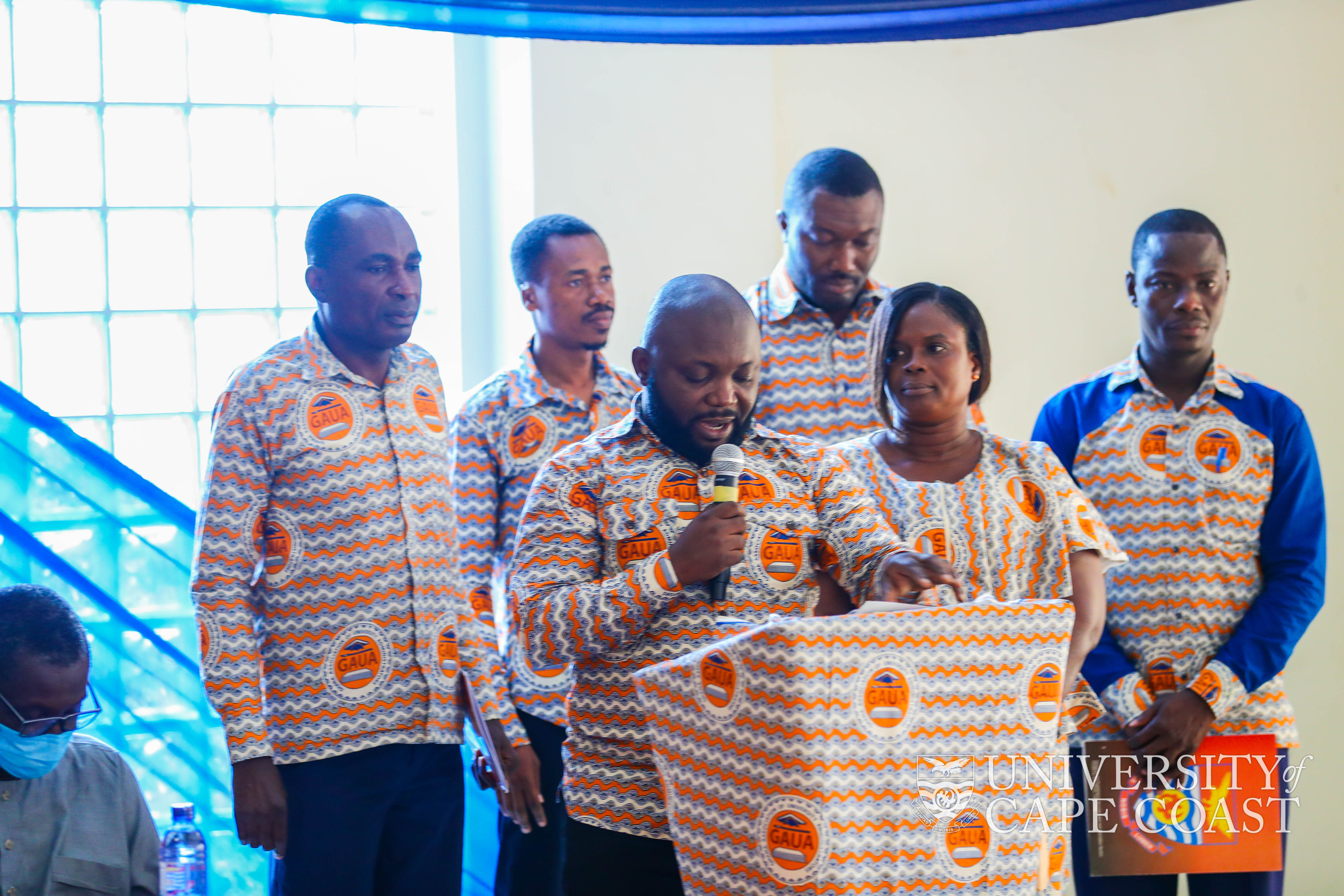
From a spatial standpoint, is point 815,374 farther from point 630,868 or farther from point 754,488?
point 630,868

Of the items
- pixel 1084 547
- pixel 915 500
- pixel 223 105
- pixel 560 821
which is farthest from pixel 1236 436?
pixel 223 105

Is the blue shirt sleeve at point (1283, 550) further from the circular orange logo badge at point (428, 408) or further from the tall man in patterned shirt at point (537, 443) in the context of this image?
the circular orange logo badge at point (428, 408)

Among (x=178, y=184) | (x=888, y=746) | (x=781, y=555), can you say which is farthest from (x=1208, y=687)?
(x=178, y=184)

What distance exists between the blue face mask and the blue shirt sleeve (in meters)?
2.28

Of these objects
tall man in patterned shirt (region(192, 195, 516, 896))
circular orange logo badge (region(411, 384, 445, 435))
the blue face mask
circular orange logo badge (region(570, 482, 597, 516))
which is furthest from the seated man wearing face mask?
circular orange logo badge (region(570, 482, 597, 516))

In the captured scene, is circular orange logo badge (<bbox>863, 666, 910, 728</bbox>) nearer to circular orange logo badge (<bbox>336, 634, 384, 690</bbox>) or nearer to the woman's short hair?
the woman's short hair

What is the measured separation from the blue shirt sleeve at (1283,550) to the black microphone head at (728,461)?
4.09 ft

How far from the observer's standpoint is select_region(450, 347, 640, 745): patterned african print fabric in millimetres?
2453

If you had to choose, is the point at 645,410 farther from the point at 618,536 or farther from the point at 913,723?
the point at 913,723

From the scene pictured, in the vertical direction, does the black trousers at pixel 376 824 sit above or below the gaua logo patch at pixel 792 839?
below

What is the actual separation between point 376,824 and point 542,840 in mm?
456

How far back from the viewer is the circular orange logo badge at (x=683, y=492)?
1.68 m

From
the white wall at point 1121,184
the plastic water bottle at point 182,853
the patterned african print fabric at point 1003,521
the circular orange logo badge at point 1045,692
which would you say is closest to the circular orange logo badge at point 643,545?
the patterned african print fabric at point 1003,521

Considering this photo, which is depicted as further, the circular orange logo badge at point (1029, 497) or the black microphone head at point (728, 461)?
→ the circular orange logo badge at point (1029, 497)
